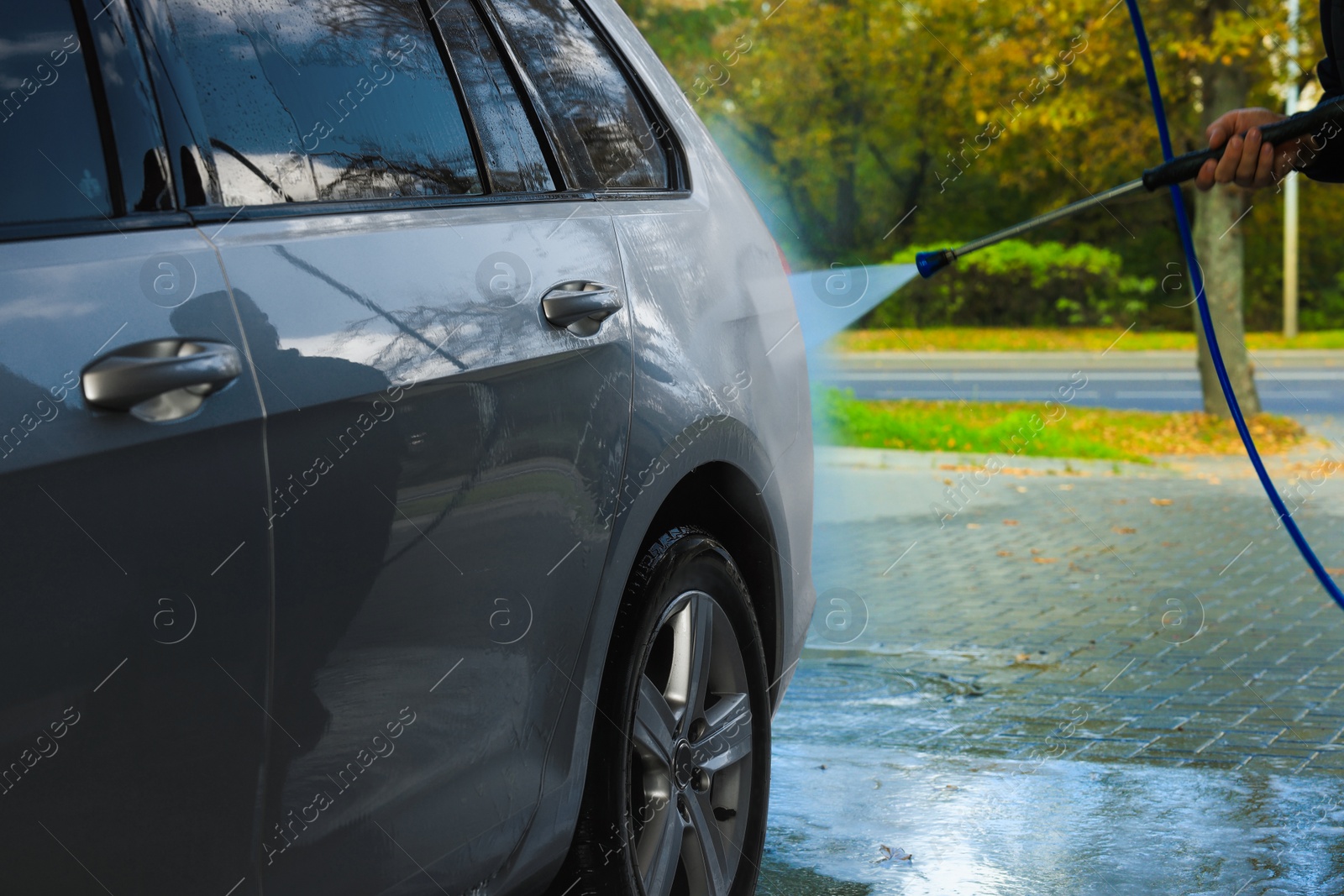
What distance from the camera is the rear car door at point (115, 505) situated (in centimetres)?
140

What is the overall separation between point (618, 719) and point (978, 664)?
3480 mm

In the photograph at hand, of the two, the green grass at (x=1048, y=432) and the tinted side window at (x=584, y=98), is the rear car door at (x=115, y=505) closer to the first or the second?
the tinted side window at (x=584, y=98)

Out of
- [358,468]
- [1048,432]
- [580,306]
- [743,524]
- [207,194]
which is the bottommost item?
[1048,432]

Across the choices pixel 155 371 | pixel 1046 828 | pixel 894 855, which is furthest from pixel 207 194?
pixel 1046 828

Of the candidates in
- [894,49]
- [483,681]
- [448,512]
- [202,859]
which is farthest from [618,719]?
[894,49]

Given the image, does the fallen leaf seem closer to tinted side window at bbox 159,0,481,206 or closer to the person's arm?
the person's arm

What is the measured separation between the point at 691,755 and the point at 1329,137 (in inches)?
79.9

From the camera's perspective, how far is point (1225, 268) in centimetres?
1444

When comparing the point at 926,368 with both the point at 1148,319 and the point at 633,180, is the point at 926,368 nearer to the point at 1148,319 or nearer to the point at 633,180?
the point at 1148,319

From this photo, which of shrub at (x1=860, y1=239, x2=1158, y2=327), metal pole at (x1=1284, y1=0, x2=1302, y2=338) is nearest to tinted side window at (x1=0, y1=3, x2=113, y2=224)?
metal pole at (x1=1284, y1=0, x2=1302, y2=338)

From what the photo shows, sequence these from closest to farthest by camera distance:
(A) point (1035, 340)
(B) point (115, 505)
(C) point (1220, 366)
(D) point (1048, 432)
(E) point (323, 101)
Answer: (B) point (115, 505), (E) point (323, 101), (C) point (1220, 366), (D) point (1048, 432), (A) point (1035, 340)

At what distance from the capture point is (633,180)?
9.84 feet

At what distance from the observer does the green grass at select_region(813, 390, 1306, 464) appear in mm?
13117

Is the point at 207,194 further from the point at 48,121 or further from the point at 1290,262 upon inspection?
the point at 1290,262
